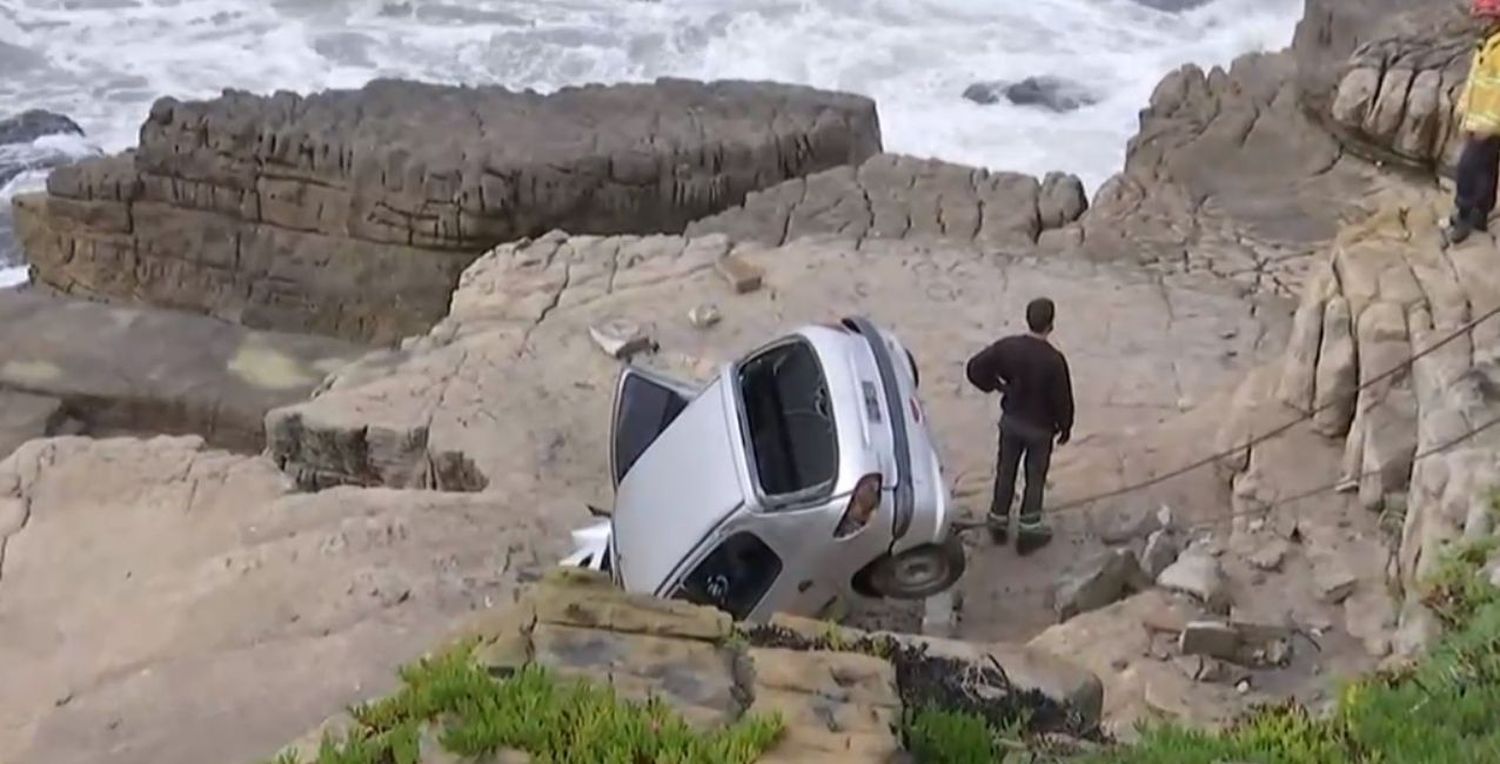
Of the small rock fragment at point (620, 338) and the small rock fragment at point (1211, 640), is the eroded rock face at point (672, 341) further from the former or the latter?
the small rock fragment at point (1211, 640)

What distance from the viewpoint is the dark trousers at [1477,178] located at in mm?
10344

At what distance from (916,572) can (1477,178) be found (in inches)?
152

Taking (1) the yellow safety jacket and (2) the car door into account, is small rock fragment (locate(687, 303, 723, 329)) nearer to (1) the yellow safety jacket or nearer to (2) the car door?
(2) the car door

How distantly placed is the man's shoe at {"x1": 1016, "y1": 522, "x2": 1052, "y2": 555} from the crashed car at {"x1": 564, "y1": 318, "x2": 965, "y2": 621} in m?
0.93

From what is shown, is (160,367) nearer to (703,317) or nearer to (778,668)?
(703,317)

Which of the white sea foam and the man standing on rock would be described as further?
the white sea foam

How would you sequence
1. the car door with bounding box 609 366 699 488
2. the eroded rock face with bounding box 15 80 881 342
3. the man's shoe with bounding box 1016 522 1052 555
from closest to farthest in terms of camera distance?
the man's shoe with bounding box 1016 522 1052 555
the car door with bounding box 609 366 699 488
the eroded rock face with bounding box 15 80 881 342

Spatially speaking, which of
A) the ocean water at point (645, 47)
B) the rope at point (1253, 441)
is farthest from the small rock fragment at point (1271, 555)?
the ocean water at point (645, 47)

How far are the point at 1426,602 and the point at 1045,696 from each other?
1.88 meters

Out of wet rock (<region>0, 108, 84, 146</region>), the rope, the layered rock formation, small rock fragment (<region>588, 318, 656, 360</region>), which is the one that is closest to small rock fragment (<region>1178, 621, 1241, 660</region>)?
the layered rock formation

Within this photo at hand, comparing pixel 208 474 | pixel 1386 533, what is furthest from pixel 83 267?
pixel 1386 533

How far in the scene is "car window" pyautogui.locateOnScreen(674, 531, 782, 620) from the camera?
8406 mm

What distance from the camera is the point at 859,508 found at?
8336 millimetres

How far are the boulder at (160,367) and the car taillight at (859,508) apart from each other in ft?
20.8
